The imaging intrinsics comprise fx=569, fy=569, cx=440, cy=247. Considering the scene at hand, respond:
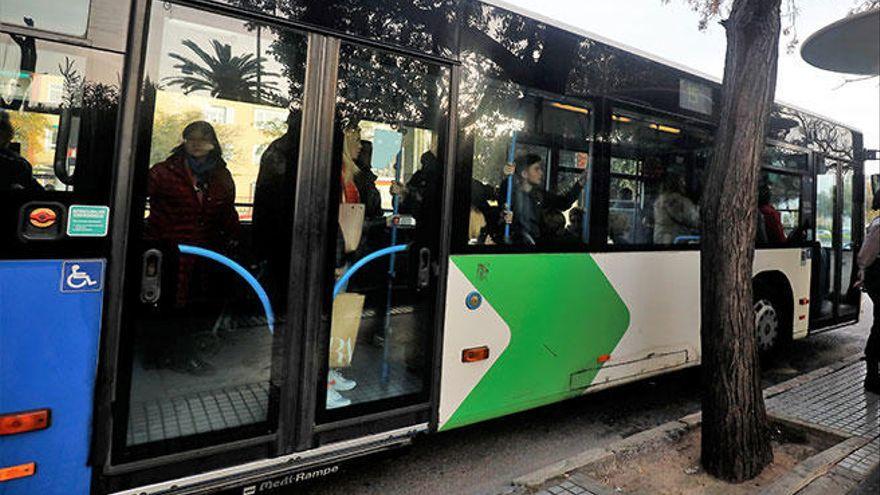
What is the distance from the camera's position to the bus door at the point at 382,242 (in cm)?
319

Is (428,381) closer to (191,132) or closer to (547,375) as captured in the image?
(547,375)

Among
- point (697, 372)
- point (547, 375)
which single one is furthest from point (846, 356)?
point (547, 375)

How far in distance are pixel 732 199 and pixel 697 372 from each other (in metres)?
3.66

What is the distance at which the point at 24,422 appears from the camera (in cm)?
238

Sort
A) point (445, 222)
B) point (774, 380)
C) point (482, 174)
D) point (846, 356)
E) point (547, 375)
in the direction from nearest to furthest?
point (445, 222), point (482, 174), point (547, 375), point (774, 380), point (846, 356)

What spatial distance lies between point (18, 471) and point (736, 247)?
160 inches

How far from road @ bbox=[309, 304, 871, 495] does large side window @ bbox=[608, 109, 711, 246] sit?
1594 millimetres

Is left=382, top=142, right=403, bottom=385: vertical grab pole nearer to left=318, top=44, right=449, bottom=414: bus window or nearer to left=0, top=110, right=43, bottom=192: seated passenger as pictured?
left=318, top=44, right=449, bottom=414: bus window

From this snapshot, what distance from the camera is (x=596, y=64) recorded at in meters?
4.44

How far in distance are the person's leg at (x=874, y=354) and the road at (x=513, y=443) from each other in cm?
87

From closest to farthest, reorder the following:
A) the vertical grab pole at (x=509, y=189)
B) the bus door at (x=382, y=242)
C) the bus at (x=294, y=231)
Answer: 1. the bus at (x=294, y=231)
2. the bus door at (x=382, y=242)
3. the vertical grab pole at (x=509, y=189)

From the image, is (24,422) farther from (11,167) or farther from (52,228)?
(11,167)

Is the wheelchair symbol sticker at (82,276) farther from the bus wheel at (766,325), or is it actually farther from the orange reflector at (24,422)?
the bus wheel at (766,325)

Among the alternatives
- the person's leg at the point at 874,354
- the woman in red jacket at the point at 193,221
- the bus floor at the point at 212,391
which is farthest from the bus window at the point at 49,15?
the person's leg at the point at 874,354
